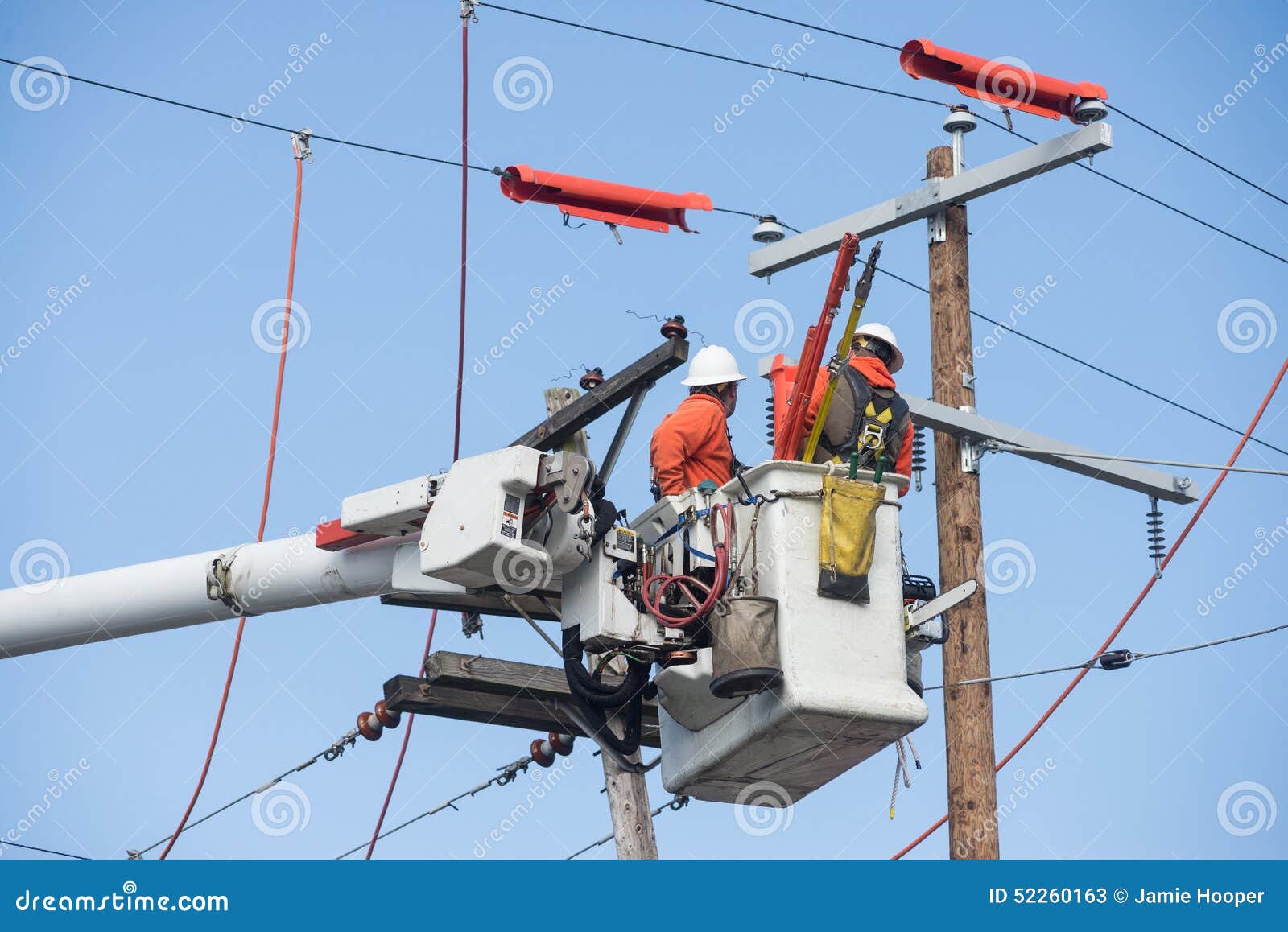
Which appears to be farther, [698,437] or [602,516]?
[698,437]

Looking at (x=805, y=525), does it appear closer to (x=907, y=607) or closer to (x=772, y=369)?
(x=907, y=607)

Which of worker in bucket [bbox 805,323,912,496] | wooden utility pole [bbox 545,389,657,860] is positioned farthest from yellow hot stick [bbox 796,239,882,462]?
wooden utility pole [bbox 545,389,657,860]

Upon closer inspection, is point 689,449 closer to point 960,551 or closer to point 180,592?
point 960,551

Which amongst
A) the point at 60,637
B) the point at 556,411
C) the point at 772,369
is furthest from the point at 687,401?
the point at 60,637

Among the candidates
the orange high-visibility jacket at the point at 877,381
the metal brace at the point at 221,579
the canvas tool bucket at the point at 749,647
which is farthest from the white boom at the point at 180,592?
the orange high-visibility jacket at the point at 877,381

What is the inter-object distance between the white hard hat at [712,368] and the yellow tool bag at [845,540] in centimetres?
116

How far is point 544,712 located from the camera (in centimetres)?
1192

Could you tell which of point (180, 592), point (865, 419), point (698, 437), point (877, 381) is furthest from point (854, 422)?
point (180, 592)

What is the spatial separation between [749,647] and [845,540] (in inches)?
26.9

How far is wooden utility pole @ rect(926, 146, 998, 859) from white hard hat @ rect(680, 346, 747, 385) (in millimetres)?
2014

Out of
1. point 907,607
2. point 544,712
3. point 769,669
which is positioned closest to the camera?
point 769,669

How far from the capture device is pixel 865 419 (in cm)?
1080

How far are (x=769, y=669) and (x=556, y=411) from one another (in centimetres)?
197

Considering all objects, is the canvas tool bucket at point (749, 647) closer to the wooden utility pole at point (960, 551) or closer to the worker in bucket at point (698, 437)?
the worker in bucket at point (698, 437)
